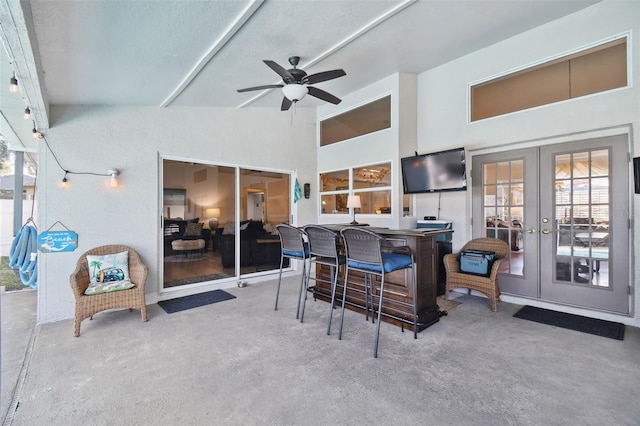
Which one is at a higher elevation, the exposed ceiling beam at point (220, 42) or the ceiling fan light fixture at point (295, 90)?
the exposed ceiling beam at point (220, 42)

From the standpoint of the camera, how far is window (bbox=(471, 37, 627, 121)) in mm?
3473

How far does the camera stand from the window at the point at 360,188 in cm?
532

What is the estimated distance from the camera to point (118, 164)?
4.13 metres

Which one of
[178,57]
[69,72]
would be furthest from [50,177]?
[178,57]

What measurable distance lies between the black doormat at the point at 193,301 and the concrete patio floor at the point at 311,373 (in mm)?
453

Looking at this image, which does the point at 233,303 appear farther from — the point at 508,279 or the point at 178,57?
the point at 508,279

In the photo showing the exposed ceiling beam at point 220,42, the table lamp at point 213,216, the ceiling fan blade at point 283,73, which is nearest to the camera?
the exposed ceiling beam at point 220,42

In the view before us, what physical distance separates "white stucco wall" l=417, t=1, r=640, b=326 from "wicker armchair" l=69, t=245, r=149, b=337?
4.34 metres

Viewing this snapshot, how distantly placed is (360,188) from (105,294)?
13.8 feet

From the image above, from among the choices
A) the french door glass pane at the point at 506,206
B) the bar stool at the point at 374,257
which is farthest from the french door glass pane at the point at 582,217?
the bar stool at the point at 374,257

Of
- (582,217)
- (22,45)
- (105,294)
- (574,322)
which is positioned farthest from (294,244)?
(582,217)

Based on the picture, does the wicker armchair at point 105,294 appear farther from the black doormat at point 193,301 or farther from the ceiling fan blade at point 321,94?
the ceiling fan blade at point 321,94

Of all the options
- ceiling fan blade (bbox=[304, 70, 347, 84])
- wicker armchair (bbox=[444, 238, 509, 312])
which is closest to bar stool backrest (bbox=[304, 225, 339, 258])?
ceiling fan blade (bbox=[304, 70, 347, 84])

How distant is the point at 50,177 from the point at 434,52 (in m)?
5.35
